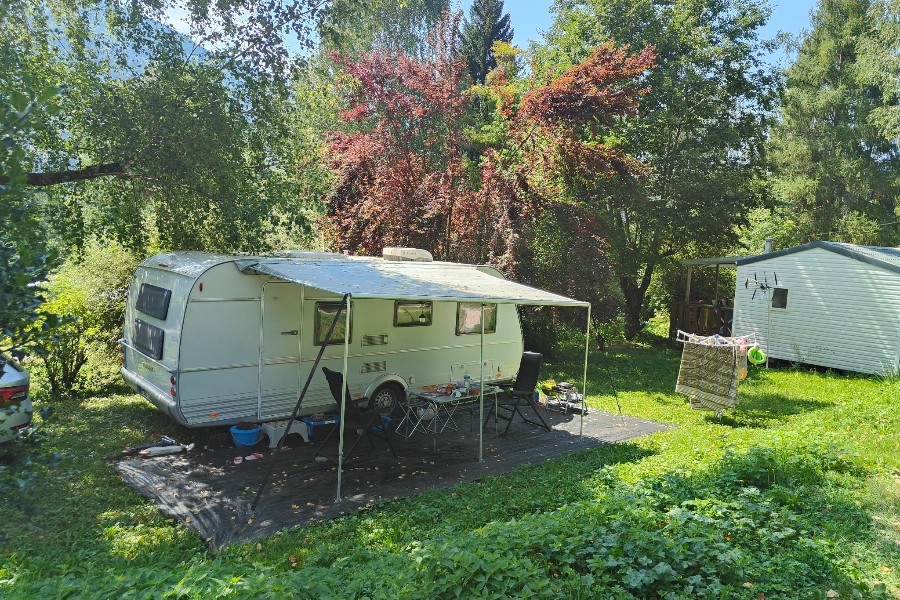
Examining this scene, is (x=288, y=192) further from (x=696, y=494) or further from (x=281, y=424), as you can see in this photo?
(x=696, y=494)

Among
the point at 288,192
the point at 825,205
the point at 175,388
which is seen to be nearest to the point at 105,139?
the point at 288,192

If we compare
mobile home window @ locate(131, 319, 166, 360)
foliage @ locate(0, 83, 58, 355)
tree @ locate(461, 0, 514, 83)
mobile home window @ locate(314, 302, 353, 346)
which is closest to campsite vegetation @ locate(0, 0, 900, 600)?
foliage @ locate(0, 83, 58, 355)

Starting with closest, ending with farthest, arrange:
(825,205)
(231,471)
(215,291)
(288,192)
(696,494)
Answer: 1. (696,494)
2. (231,471)
3. (215,291)
4. (288,192)
5. (825,205)

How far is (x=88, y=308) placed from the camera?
9734 mm

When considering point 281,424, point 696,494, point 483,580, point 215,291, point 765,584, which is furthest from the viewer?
point 281,424

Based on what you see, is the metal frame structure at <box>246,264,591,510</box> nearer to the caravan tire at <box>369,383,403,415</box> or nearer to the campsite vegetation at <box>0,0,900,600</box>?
the campsite vegetation at <box>0,0,900,600</box>

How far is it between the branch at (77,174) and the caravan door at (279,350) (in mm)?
2675

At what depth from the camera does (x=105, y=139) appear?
24.1ft

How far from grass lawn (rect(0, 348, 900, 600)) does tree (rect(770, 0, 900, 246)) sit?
66.1 feet

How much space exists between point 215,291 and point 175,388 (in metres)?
1.23

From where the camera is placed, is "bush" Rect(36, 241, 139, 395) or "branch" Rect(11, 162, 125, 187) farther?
"bush" Rect(36, 241, 139, 395)

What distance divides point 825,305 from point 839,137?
14.4m

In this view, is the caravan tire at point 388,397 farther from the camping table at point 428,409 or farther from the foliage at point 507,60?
the foliage at point 507,60

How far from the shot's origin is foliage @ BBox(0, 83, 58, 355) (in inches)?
78.3
